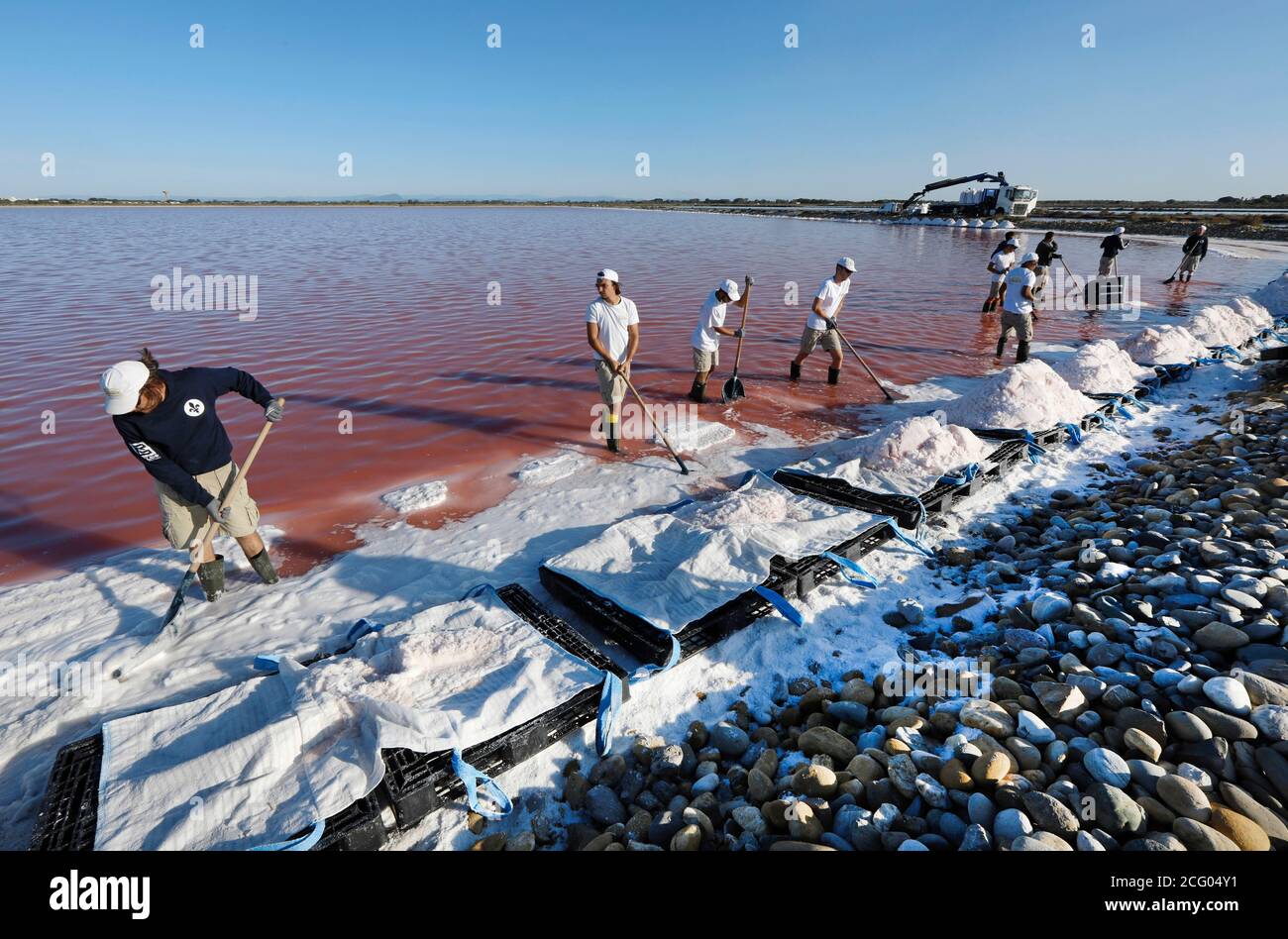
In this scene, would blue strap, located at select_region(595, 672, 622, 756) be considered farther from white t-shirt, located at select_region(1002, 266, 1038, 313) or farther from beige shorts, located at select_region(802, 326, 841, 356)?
white t-shirt, located at select_region(1002, 266, 1038, 313)

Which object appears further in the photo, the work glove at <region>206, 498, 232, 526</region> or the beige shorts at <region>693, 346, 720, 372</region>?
the beige shorts at <region>693, 346, 720, 372</region>

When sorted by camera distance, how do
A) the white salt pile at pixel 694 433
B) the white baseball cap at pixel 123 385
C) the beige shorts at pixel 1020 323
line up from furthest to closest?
the beige shorts at pixel 1020 323
the white salt pile at pixel 694 433
the white baseball cap at pixel 123 385

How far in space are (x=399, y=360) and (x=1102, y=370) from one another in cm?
1014

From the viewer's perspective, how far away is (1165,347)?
9141mm

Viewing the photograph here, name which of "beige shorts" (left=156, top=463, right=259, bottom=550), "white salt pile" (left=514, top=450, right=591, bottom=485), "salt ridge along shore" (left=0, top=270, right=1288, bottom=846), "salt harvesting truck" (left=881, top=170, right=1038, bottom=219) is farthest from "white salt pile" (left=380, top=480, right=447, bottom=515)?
"salt harvesting truck" (left=881, top=170, right=1038, bottom=219)

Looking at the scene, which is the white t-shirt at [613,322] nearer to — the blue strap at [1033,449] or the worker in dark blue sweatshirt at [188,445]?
the worker in dark blue sweatshirt at [188,445]

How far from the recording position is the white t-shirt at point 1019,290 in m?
9.16

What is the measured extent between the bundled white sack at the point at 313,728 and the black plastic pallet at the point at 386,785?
0.06 metres

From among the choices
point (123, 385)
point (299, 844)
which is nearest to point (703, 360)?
point (123, 385)

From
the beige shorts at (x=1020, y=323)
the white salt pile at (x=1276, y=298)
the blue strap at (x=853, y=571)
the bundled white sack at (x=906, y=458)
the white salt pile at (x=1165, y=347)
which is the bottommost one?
the blue strap at (x=853, y=571)

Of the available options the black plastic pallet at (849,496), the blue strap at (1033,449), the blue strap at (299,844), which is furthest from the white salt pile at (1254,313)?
the blue strap at (299,844)

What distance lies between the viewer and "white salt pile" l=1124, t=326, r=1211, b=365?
904 cm

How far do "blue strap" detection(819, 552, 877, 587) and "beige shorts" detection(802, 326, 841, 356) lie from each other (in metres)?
4.81

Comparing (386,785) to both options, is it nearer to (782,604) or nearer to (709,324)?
(782,604)
